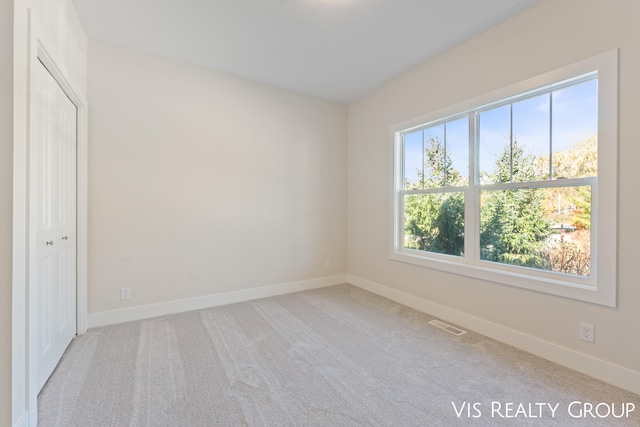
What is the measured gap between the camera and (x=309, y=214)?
4.04m

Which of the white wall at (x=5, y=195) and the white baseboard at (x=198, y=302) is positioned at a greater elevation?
the white wall at (x=5, y=195)

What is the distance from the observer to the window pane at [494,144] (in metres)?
2.54

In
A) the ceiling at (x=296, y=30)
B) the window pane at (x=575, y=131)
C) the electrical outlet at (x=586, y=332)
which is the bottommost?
the electrical outlet at (x=586, y=332)

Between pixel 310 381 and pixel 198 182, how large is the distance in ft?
7.82

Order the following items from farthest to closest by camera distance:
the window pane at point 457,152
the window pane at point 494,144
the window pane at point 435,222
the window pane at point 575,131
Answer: the window pane at point 435,222 < the window pane at point 457,152 < the window pane at point 494,144 < the window pane at point 575,131

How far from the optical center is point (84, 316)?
2539 millimetres

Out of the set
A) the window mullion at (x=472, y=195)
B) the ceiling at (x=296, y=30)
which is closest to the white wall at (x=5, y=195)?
the ceiling at (x=296, y=30)

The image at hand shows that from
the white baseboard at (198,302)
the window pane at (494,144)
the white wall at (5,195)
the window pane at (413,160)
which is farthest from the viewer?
the window pane at (413,160)

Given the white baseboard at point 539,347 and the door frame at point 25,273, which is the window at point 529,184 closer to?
the white baseboard at point 539,347

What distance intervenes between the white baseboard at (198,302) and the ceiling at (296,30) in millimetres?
2652

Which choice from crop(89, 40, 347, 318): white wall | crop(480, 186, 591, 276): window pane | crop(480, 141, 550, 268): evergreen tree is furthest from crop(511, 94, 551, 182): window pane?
crop(89, 40, 347, 318): white wall

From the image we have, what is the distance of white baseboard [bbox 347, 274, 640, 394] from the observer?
1802 millimetres

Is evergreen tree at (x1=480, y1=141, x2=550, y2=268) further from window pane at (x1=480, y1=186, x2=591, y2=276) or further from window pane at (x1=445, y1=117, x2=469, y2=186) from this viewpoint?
window pane at (x1=445, y1=117, x2=469, y2=186)

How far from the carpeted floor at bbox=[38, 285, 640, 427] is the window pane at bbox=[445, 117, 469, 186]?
155cm
